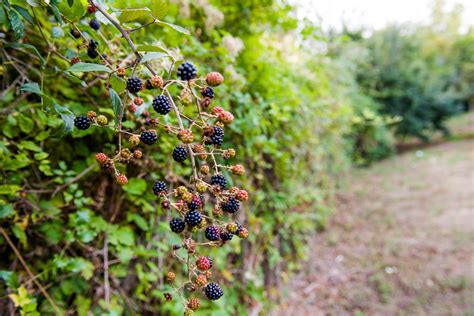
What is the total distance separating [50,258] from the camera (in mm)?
1279

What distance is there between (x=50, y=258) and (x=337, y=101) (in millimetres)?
4174

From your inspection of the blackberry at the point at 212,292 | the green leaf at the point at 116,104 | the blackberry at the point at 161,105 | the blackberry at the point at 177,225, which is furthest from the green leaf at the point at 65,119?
the blackberry at the point at 212,292

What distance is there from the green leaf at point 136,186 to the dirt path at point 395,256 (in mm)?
2127

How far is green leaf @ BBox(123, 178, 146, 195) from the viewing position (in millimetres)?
1317

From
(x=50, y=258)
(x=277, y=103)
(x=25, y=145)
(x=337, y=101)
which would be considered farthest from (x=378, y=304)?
(x=25, y=145)

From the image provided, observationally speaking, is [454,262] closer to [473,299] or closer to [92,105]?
[473,299]

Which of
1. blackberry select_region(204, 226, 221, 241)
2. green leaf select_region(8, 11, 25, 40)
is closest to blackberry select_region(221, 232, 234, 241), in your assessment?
blackberry select_region(204, 226, 221, 241)

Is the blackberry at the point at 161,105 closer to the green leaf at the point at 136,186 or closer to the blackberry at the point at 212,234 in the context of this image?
the blackberry at the point at 212,234

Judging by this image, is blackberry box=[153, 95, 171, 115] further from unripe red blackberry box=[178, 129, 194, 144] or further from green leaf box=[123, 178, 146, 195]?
green leaf box=[123, 178, 146, 195]

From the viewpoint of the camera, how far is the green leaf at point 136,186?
1.32 meters

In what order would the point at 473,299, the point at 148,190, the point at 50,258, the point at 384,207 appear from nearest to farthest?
the point at 50,258 < the point at 148,190 < the point at 473,299 < the point at 384,207

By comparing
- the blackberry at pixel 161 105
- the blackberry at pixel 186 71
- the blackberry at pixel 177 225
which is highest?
the blackberry at pixel 186 71

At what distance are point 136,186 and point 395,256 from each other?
3.66 meters

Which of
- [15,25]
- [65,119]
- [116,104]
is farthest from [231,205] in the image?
[15,25]
